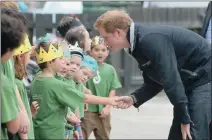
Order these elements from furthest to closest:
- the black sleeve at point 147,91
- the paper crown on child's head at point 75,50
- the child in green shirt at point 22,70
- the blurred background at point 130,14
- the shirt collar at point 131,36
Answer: the blurred background at point 130,14, the paper crown on child's head at point 75,50, the black sleeve at point 147,91, the shirt collar at point 131,36, the child in green shirt at point 22,70

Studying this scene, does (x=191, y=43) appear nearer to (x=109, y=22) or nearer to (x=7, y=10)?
(x=109, y=22)

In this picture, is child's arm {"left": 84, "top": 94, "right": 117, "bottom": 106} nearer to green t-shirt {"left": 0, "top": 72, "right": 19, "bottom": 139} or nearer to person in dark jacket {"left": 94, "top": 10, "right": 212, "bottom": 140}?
person in dark jacket {"left": 94, "top": 10, "right": 212, "bottom": 140}

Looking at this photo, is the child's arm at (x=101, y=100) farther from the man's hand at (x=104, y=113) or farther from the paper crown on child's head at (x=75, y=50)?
the man's hand at (x=104, y=113)

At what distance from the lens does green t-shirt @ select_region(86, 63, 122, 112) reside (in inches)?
308

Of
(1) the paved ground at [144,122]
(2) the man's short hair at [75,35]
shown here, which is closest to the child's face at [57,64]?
(2) the man's short hair at [75,35]

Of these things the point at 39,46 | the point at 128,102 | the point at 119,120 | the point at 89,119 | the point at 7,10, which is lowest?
the point at 119,120

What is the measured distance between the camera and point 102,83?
26.0ft

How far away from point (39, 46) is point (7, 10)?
1.58m

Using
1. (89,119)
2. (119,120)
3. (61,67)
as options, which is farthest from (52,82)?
(119,120)

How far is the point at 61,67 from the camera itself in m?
5.80

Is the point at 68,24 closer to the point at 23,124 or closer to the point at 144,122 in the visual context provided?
the point at 23,124

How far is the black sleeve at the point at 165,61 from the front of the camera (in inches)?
197

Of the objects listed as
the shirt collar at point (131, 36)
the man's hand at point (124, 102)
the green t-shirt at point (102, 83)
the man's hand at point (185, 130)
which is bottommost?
the green t-shirt at point (102, 83)

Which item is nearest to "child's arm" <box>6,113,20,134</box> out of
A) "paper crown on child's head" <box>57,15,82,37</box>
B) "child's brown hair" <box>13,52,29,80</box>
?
"child's brown hair" <box>13,52,29,80</box>
